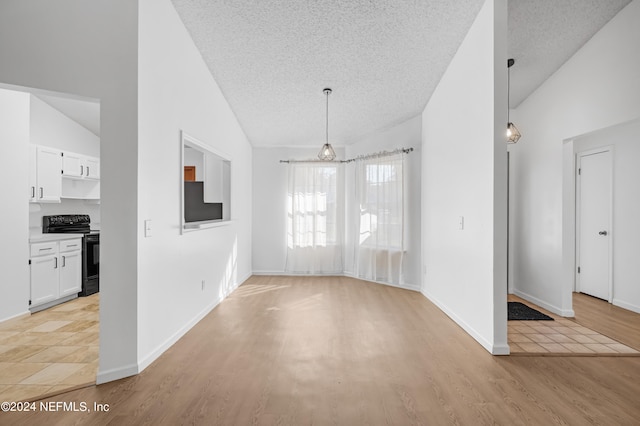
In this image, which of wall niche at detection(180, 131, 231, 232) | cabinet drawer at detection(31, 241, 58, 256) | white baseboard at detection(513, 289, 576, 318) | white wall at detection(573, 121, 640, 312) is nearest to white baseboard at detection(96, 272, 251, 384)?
wall niche at detection(180, 131, 231, 232)

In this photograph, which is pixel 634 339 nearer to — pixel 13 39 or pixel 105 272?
pixel 105 272

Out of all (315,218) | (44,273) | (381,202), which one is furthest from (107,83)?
(315,218)

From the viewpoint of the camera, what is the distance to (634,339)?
3.20 m

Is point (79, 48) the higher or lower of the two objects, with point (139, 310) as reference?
higher

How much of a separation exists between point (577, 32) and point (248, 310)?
494cm

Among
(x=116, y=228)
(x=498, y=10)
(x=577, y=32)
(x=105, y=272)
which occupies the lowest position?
(x=105, y=272)

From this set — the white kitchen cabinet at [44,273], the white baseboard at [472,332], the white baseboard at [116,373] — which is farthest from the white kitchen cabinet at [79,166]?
the white baseboard at [472,332]

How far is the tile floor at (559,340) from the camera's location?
9.48 ft

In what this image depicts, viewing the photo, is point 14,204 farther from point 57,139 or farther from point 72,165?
point 57,139

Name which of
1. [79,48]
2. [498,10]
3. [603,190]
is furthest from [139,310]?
[603,190]

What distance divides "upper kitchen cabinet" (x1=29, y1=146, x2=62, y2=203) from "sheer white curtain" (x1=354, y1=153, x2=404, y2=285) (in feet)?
15.3

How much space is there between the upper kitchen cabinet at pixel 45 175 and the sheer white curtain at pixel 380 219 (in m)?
4.67

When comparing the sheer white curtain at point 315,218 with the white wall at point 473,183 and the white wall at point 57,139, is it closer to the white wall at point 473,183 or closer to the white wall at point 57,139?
the white wall at point 473,183

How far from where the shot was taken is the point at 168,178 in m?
3.06
